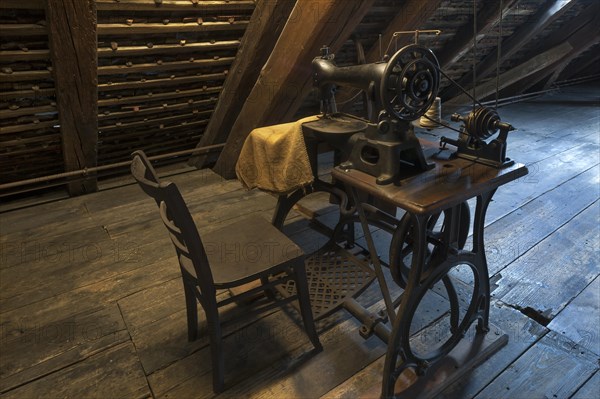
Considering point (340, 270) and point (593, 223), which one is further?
point (593, 223)

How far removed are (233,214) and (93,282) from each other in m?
0.97

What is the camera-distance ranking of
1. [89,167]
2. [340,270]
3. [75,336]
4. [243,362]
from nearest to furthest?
[243,362], [75,336], [340,270], [89,167]

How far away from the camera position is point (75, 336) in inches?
64.1

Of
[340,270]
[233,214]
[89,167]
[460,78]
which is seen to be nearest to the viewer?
[340,270]

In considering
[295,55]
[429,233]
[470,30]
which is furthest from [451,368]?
[470,30]

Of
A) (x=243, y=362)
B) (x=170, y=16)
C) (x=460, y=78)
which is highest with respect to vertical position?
(x=170, y=16)

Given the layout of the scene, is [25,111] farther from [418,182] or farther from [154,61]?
[418,182]

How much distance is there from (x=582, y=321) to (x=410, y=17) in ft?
7.19

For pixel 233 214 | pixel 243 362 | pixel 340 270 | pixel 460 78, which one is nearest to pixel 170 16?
pixel 233 214

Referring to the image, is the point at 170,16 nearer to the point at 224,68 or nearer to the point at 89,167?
the point at 224,68

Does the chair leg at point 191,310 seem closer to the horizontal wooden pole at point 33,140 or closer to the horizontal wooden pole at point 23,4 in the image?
the horizontal wooden pole at point 23,4

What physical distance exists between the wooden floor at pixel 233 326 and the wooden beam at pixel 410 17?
136cm

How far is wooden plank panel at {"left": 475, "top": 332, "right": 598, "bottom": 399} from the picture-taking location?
1354 millimetres

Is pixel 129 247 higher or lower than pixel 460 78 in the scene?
lower
